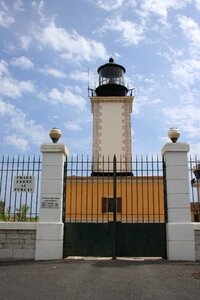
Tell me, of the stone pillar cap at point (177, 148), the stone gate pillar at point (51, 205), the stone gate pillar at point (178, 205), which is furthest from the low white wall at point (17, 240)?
the stone pillar cap at point (177, 148)

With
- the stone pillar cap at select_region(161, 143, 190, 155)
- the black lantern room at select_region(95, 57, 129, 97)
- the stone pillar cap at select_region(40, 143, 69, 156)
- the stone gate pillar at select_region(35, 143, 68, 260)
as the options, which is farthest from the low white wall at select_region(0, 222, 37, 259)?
the black lantern room at select_region(95, 57, 129, 97)

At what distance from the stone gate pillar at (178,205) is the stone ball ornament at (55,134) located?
2.79 m

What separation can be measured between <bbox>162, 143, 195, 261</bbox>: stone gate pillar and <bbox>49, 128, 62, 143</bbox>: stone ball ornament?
9.14 feet

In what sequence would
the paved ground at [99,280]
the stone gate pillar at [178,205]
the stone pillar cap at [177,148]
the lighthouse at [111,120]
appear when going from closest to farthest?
the paved ground at [99,280], the stone gate pillar at [178,205], the stone pillar cap at [177,148], the lighthouse at [111,120]

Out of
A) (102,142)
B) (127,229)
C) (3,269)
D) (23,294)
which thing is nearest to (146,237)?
(127,229)

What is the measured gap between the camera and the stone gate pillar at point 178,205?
24.6 ft

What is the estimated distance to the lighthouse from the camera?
20094 millimetres

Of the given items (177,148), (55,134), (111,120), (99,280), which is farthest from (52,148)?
(111,120)

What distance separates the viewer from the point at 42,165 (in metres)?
8.11

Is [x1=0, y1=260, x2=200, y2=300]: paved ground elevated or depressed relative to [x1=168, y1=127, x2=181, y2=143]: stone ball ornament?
depressed

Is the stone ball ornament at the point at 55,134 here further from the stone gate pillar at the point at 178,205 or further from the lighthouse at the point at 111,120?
the lighthouse at the point at 111,120

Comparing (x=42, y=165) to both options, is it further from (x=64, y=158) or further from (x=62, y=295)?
(x=62, y=295)

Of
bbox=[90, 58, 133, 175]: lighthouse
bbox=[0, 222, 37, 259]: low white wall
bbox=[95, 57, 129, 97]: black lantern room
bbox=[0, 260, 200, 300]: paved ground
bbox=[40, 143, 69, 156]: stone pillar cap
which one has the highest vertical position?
bbox=[95, 57, 129, 97]: black lantern room

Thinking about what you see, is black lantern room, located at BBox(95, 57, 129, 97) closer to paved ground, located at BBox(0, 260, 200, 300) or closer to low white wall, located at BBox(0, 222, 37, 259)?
low white wall, located at BBox(0, 222, 37, 259)
